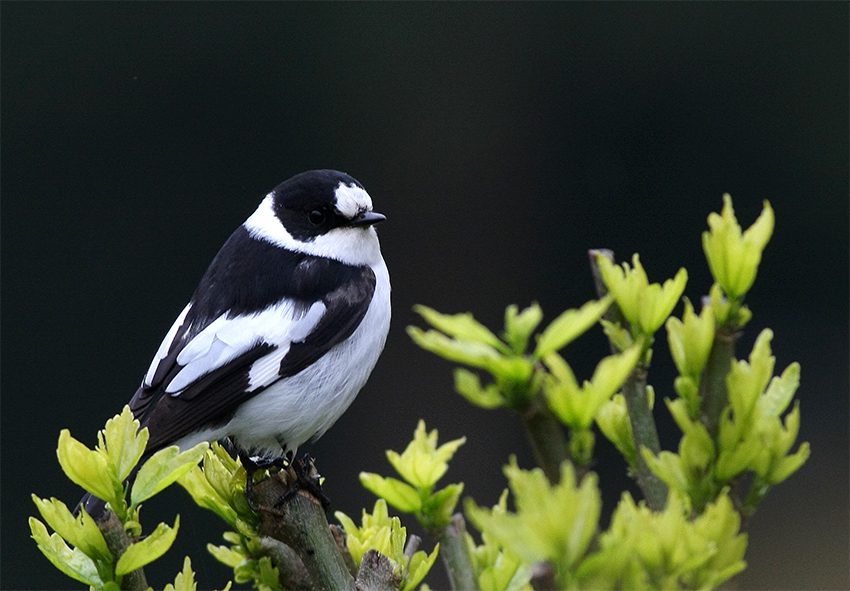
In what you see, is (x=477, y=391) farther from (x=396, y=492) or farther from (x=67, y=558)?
(x=67, y=558)

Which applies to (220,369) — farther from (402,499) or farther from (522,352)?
(522,352)

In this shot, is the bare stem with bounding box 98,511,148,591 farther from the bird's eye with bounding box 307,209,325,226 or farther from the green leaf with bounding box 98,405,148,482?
the bird's eye with bounding box 307,209,325,226

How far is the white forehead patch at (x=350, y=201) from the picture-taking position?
1836 mm

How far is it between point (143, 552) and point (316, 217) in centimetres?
122

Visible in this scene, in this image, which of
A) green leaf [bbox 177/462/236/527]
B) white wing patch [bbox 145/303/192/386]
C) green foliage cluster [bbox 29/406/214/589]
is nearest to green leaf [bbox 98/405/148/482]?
green foliage cluster [bbox 29/406/214/589]

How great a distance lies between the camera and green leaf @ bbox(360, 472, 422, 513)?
2.27ft

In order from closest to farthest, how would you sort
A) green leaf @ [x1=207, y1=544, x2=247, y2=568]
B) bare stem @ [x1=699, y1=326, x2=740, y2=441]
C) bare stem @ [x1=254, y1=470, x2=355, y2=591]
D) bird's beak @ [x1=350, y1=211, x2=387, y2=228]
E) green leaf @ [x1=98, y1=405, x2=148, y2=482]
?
bare stem @ [x1=699, y1=326, x2=740, y2=441] → green leaf @ [x1=98, y1=405, x2=148, y2=482] → bare stem @ [x1=254, y1=470, x2=355, y2=591] → green leaf @ [x1=207, y1=544, x2=247, y2=568] → bird's beak @ [x1=350, y1=211, x2=387, y2=228]

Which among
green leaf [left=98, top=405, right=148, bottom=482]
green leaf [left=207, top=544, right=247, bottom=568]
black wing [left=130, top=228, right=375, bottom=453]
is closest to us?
green leaf [left=98, top=405, right=148, bottom=482]

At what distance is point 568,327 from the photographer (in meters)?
0.51

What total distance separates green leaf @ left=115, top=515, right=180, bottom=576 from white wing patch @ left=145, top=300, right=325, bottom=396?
0.81 metres

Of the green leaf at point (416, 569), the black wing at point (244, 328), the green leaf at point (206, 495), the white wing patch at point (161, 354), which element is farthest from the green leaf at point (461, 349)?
the white wing patch at point (161, 354)

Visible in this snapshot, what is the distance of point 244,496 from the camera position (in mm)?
1011

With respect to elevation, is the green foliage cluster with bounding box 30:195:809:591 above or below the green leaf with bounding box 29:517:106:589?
above

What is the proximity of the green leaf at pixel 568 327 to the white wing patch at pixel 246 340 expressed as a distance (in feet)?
3.66
